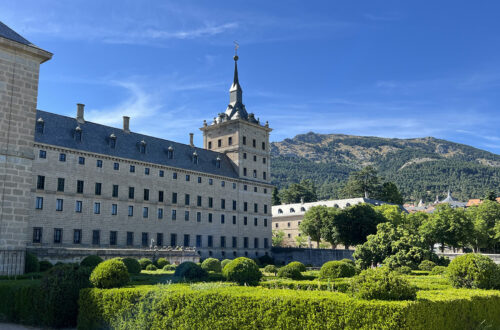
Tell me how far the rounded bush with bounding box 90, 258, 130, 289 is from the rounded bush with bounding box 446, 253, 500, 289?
40.0 ft

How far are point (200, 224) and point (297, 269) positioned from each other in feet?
108

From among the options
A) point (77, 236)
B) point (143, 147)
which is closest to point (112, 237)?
point (77, 236)

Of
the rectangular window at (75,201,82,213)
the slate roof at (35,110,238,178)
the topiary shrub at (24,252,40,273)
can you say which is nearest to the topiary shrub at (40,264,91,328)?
the topiary shrub at (24,252,40,273)

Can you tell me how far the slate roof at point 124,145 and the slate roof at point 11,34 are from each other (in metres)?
22.9

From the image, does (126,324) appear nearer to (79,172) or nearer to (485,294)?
(485,294)

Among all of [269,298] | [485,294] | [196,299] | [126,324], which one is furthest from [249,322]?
[485,294]

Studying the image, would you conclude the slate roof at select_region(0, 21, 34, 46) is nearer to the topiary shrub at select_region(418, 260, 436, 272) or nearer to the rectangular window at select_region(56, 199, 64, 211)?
the rectangular window at select_region(56, 199, 64, 211)

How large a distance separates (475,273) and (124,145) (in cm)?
4349

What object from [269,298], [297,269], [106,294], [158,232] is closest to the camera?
[269,298]

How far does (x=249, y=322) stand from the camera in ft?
38.8

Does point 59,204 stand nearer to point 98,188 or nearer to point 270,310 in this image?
Result: point 98,188

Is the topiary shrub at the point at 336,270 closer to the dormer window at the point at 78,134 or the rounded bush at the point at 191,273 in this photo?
the rounded bush at the point at 191,273

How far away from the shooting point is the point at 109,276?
1530 cm

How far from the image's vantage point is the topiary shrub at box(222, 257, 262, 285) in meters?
20.1
